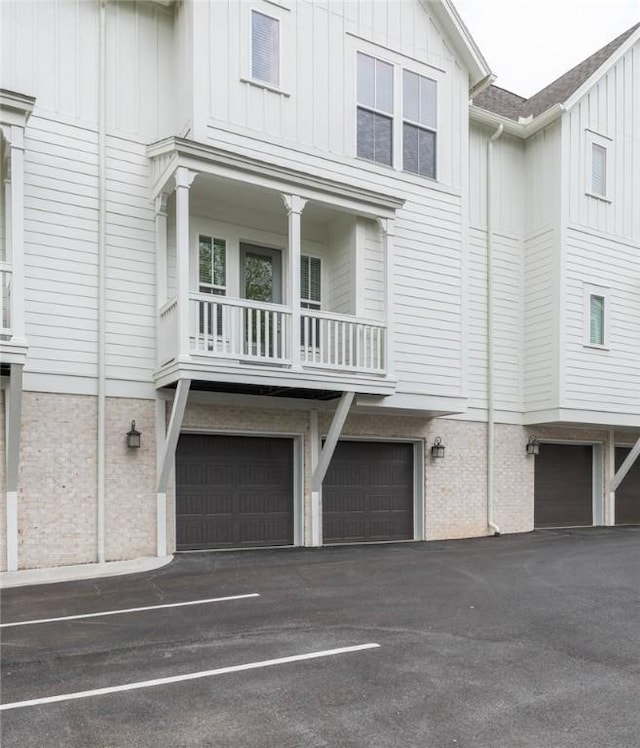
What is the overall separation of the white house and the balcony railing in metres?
0.06

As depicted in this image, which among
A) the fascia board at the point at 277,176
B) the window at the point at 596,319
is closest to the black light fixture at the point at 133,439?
the fascia board at the point at 277,176

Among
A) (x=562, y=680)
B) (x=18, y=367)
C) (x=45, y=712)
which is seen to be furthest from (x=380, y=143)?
(x=45, y=712)

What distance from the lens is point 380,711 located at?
156 inches

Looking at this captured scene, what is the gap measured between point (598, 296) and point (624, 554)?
5535 millimetres

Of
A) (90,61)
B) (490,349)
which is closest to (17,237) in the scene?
(90,61)

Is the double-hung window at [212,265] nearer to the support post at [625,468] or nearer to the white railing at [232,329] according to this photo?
the white railing at [232,329]

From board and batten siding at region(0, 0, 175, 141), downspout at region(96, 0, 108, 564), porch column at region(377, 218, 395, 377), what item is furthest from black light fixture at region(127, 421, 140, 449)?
board and batten siding at region(0, 0, 175, 141)

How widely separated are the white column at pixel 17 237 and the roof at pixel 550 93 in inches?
386

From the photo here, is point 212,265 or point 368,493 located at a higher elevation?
point 212,265

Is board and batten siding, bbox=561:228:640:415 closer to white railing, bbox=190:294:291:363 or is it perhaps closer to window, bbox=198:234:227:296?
white railing, bbox=190:294:291:363

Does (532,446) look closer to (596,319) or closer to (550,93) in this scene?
(596,319)

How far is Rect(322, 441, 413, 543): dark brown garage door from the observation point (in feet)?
35.7

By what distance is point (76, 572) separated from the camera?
8.02m

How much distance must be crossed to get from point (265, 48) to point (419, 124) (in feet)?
9.95
